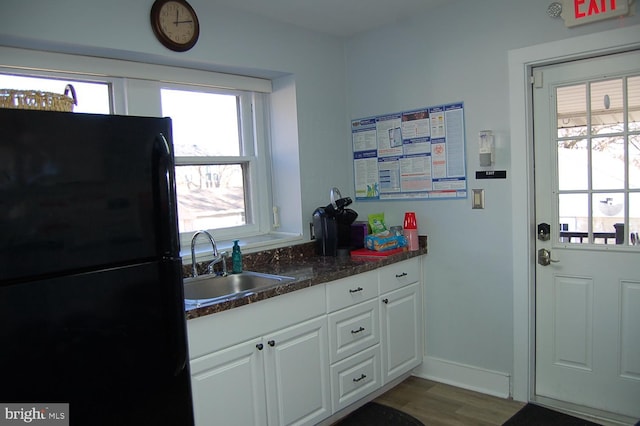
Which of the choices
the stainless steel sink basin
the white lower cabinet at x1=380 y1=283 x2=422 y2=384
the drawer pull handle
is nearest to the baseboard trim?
the white lower cabinet at x1=380 y1=283 x2=422 y2=384

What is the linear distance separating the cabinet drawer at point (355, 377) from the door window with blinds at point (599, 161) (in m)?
1.26

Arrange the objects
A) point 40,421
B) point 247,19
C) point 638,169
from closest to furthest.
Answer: point 40,421 → point 638,169 → point 247,19

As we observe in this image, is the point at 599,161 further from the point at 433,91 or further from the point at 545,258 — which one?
the point at 433,91

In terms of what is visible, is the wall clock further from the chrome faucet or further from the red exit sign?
the red exit sign

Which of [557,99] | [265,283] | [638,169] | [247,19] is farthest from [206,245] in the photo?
[638,169]

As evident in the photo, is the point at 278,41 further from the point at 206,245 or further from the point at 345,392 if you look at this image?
the point at 345,392

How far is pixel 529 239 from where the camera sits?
2.77 meters

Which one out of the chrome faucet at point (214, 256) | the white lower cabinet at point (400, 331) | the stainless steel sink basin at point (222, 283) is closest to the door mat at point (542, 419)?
the white lower cabinet at point (400, 331)

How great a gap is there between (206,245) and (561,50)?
2193 mm

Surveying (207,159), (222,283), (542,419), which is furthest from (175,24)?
(542,419)

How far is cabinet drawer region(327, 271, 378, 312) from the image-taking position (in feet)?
8.42

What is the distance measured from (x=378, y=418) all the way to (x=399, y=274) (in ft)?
2.71

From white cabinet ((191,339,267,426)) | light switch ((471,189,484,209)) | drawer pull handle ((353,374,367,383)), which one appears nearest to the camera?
white cabinet ((191,339,267,426))

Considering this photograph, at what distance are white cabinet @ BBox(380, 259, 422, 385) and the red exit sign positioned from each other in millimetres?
1595
